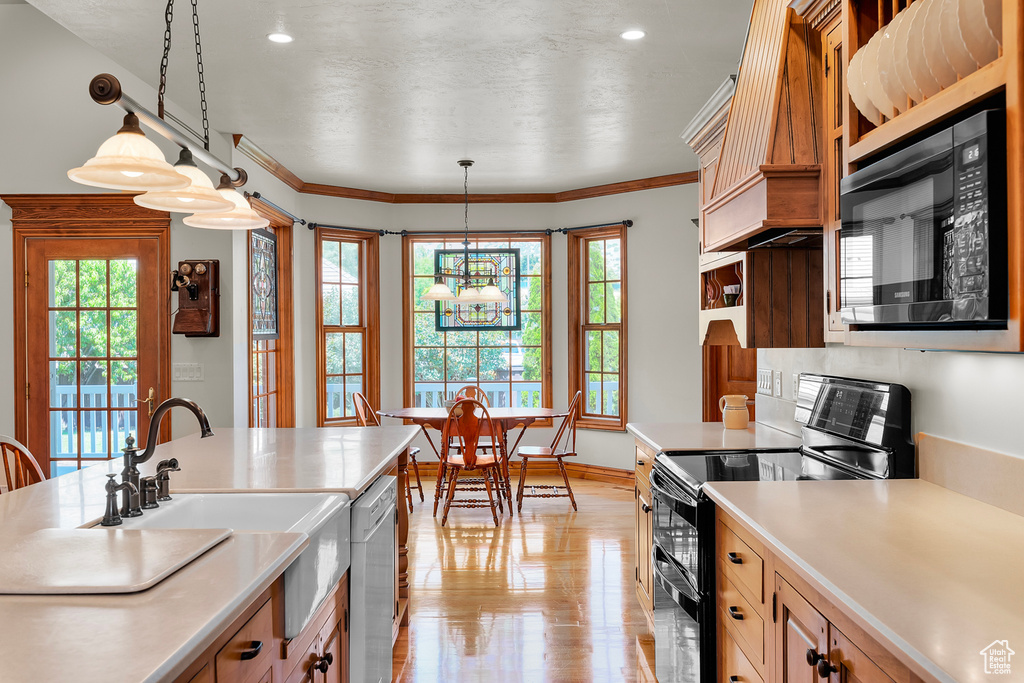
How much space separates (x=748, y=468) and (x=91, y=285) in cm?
418

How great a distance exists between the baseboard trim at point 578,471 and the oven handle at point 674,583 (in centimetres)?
337

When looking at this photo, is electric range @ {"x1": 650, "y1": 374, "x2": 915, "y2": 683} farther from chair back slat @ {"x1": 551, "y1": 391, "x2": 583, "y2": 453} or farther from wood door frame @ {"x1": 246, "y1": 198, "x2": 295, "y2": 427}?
wood door frame @ {"x1": 246, "y1": 198, "x2": 295, "y2": 427}

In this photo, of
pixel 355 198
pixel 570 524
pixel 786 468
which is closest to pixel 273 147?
pixel 355 198

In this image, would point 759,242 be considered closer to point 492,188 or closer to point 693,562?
point 693,562

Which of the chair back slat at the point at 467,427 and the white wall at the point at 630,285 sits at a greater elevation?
the white wall at the point at 630,285

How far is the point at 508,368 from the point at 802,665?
16.8ft

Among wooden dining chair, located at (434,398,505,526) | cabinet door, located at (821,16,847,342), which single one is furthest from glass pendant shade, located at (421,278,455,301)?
cabinet door, located at (821,16,847,342)

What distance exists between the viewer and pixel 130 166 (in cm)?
156

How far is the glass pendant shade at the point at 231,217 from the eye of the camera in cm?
214

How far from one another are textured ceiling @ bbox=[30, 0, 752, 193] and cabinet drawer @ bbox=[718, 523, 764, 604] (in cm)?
202

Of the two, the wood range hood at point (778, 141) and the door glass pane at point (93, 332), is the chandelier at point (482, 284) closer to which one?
the door glass pane at point (93, 332)

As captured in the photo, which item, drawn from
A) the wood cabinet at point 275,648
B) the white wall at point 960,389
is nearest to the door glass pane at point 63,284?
the wood cabinet at point 275,648

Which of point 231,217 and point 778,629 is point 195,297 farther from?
point 778,629

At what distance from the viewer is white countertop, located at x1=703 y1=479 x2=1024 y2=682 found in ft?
3.18
